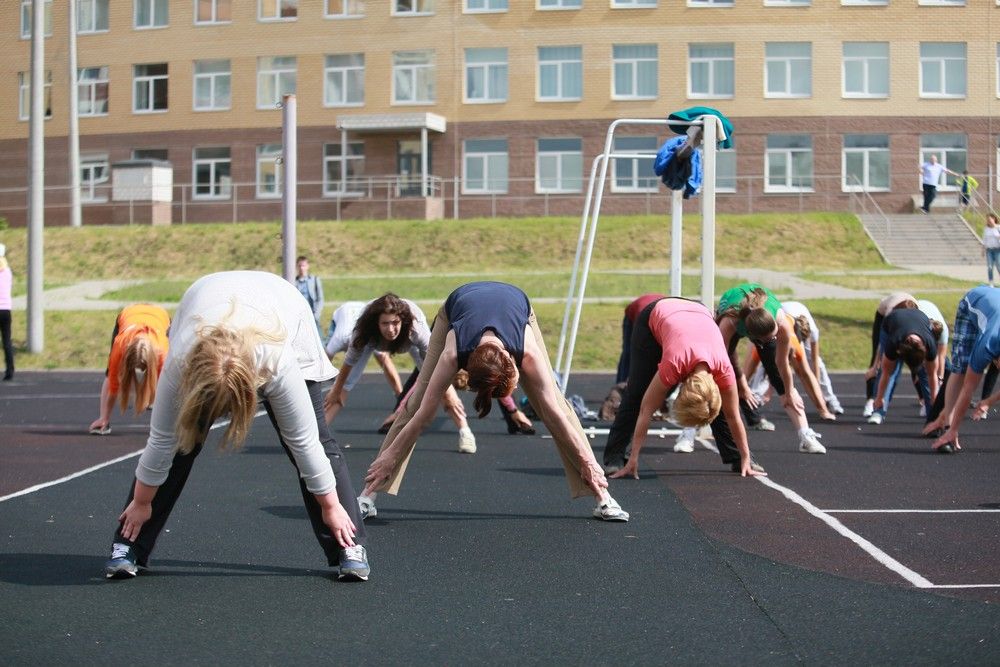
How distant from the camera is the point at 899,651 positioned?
5.49m

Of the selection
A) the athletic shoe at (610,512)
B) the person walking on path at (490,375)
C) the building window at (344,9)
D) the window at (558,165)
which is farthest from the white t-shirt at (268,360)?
the building window at (344,9)

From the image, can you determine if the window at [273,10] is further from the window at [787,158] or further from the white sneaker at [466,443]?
the white sneaker at [466,443]

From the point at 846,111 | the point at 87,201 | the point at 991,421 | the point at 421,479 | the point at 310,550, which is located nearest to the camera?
the point at 310,550

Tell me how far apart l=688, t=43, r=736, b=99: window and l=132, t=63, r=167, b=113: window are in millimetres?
18651

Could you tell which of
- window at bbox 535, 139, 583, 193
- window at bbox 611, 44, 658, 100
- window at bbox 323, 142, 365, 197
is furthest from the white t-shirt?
window at bbox 323, 142, 365, 197

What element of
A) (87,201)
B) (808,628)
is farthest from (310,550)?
(87,201)

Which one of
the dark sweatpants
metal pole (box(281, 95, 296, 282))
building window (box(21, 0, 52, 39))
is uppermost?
building window (box(21, 0, 52, 39))

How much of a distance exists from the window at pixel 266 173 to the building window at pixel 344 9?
501 centimetres

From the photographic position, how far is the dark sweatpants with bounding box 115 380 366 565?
6.65m

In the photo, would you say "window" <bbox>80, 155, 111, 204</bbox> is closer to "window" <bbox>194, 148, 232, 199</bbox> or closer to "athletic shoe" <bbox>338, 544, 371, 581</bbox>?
"window" <bbox>194, 148, 232, 199</bbox>

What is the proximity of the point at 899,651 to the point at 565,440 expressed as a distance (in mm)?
3141

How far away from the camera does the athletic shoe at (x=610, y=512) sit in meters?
8.54

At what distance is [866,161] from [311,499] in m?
40.2

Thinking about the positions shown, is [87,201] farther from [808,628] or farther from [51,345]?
[808,628]
